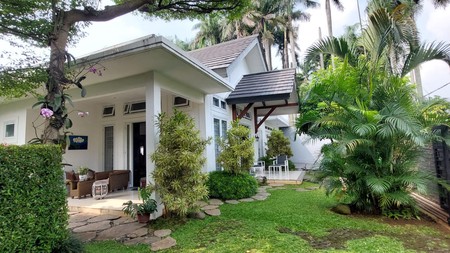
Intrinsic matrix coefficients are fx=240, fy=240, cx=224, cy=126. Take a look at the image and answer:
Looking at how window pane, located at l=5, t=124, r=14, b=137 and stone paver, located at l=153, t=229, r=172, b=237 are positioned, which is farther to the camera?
window pane, located at l=5, t=124, r=14, b=137

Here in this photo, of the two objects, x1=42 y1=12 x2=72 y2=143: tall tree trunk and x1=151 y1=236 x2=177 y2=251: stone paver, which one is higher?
x1=42 y1=12 x2=72 y2=143: tall tree trunk

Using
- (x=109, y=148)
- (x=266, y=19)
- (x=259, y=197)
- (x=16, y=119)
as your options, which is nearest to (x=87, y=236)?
(x=259, y=197)

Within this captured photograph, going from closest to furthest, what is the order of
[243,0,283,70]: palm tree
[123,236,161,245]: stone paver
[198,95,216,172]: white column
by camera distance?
[123,236,161,245]: stone paver < [198,95,216,172]: white column < [243,0,283,70]: palm tree

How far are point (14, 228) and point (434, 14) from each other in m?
20.2

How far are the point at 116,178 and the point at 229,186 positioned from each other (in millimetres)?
3652

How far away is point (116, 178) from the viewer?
7.72 meters

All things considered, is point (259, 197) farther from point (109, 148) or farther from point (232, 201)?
point (109, 148)

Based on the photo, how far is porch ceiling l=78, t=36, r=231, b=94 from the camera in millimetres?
4258

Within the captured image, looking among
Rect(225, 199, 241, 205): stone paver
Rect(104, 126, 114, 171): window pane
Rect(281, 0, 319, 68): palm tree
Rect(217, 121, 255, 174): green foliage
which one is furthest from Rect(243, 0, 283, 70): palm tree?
Rect(225, 199, 241, 205): stone paver

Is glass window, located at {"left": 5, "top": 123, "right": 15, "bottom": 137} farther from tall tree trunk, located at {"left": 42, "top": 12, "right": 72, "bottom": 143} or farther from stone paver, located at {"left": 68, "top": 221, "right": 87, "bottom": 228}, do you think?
tall tree trunk, located at {"left": 42, "top": 12, "right": 72, "bottom": 143}

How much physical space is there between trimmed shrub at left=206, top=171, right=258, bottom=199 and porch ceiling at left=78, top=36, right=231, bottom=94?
2.89m

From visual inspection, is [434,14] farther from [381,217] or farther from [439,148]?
[381,217]

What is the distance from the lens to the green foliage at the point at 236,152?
7.35 m

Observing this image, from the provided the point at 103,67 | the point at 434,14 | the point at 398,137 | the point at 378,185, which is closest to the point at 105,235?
the point at 103,67
